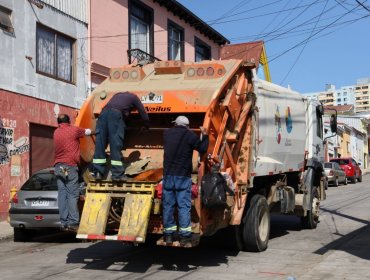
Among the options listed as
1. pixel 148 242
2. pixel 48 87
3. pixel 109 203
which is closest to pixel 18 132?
pixel 48 87

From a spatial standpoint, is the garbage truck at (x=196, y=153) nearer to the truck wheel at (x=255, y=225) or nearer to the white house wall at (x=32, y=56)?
the truck wheel at (x=255, y=225)

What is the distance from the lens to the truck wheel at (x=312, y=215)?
1178cm

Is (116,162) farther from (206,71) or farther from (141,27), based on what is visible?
(141,27)

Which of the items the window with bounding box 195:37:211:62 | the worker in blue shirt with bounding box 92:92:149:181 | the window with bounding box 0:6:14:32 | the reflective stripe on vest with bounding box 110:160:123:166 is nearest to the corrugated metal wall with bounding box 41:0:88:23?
the window with bounding box 0:6:14:32

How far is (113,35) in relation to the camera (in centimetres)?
1919

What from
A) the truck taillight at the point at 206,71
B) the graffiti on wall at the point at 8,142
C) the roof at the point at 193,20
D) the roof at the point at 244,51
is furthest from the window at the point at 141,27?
the truck taillight at the point at 206,71

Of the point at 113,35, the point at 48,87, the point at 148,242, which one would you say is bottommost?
the point at 148,242

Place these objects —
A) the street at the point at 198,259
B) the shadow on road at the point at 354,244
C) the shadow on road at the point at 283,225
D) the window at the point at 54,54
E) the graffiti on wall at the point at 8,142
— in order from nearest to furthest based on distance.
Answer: the street at the point at 198,259 → the shadow on road at the point at 354,244 → the shadow on road at the point at 283,225 → the graffiti on wall at the point at 8,142 → the window at the point at 54,54

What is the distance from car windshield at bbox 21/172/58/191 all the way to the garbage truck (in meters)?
2.89

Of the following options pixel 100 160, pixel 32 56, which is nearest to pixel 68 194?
pixel 100 160

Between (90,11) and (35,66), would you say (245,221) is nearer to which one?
(35,66)

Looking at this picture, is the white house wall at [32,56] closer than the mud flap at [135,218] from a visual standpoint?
No

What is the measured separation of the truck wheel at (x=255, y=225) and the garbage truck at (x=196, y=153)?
0.02 metres

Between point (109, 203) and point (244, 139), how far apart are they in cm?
243
